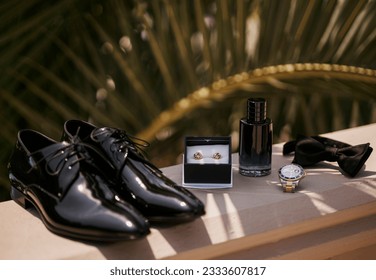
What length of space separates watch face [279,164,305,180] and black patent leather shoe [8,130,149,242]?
12.5 inches

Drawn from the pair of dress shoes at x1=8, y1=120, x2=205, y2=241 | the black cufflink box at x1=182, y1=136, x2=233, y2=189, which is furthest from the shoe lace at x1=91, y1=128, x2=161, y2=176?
the black cufflink box at x1=182, y1=136, x2=233, y2=189

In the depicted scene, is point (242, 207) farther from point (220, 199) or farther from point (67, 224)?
point (67, 224)

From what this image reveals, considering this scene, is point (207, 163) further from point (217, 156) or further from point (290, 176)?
point (290, 176)

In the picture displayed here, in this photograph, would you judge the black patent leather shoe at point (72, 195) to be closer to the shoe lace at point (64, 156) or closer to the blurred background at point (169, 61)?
the shoe lace at point (64, 156)

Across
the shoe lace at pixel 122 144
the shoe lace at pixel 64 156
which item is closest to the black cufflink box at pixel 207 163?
the shoe lace at pixel 122 144

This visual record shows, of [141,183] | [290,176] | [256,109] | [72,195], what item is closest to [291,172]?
[290,176]

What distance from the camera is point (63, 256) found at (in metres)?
1.05

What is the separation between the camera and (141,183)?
1107mm

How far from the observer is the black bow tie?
4.27 feet

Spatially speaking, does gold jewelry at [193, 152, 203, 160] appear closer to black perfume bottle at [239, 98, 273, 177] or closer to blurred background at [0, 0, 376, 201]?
black perfume bottle at [239, 98, 273, 177]

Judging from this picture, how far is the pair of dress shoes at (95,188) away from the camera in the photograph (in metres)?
1.03

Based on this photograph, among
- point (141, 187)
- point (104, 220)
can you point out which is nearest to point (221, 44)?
point (141, 187)

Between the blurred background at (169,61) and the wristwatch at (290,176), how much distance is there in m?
0.39

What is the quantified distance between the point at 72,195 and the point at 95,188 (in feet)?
0.12
